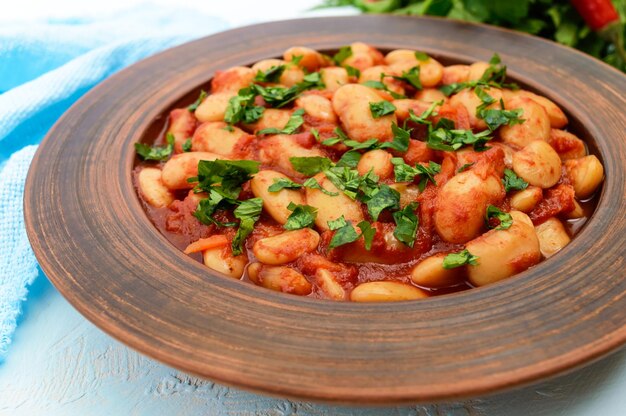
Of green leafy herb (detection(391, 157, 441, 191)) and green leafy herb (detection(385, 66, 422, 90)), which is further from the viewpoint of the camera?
green leafy herb (detection(385, 66, 422, 90))

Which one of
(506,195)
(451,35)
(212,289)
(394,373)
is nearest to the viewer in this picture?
(394,373)

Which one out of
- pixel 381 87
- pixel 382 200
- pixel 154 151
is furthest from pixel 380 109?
pixel 154 151

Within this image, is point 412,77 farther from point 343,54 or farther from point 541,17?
point 541,17

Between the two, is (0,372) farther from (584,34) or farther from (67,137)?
(584,34)

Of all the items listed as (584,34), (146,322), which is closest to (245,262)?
(146,322)

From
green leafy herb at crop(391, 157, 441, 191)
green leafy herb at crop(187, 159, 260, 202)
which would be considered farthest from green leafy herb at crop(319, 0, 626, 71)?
green leafy herb at crop(187, 159, 260, 202)

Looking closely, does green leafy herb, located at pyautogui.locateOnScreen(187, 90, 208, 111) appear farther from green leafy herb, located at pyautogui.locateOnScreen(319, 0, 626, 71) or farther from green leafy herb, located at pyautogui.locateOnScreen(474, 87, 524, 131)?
green leafy herb, located at pyautogui.locateOnScreen(319, 0, 626, 71)
